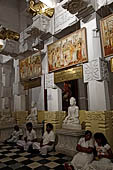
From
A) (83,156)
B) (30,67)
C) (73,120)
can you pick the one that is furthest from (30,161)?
(30,67)

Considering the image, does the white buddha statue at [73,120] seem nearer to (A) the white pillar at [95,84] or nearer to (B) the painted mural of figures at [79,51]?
(A) the white pillar at [95,84]

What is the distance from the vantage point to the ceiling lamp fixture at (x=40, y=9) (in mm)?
6539

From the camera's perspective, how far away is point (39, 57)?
6.87m

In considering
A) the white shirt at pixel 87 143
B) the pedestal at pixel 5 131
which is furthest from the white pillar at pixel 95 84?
the pedestal at pixel 5 131

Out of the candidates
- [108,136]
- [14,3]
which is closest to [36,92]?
[108,136]

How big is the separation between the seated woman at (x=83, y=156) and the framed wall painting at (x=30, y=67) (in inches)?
147

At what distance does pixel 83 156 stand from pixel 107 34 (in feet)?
10.5

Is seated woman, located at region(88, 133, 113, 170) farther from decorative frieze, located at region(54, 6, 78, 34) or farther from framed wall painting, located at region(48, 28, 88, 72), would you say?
decorative frieze, located at region(54, 6, 78, 34)

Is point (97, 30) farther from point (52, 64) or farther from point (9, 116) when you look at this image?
point (9, 116)

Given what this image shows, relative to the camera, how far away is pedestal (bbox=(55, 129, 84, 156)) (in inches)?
187

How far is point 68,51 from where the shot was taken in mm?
5629

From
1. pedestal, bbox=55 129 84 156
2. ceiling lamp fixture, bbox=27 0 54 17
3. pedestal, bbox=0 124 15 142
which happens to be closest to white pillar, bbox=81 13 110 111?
pedestal, bbox=55 129 84 156

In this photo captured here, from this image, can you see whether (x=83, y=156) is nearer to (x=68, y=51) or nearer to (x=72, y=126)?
(x=72, y=126)

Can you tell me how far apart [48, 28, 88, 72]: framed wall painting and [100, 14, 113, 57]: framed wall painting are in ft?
2.14
